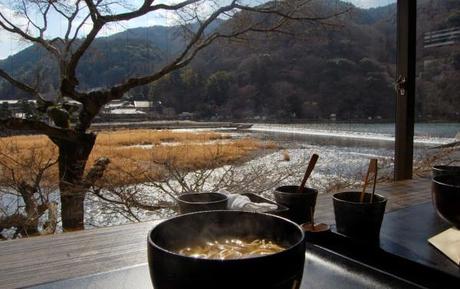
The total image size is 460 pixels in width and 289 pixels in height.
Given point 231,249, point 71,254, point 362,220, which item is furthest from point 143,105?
point 231,249

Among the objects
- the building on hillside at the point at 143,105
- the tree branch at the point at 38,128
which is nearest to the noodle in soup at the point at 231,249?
the tree branch at the point at 38,128

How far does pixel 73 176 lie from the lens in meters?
5.47

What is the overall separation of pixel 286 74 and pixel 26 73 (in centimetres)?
673

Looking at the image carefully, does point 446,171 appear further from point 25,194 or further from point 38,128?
point 25,194

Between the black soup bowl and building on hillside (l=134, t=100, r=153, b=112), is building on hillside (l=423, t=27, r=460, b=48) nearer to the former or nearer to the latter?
the black soup bowl

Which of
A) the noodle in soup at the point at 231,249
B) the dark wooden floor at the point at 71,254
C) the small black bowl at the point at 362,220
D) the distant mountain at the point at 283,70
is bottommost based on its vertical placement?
the dark wooden floor at the point at 71,254

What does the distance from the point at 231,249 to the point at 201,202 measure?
455mm

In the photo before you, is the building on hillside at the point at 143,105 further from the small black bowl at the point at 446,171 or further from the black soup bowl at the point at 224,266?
the black soup bowl at the point at 224,266

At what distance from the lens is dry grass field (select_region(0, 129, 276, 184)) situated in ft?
17.9

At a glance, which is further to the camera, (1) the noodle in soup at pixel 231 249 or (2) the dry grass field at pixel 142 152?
(2) the dry grass field at pixel 142 152

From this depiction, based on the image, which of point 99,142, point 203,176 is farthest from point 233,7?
point 99,142

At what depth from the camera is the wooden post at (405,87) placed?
238 centimetres

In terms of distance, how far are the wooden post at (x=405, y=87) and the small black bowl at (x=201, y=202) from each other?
6.12ft

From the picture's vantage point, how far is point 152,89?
7746 mm
